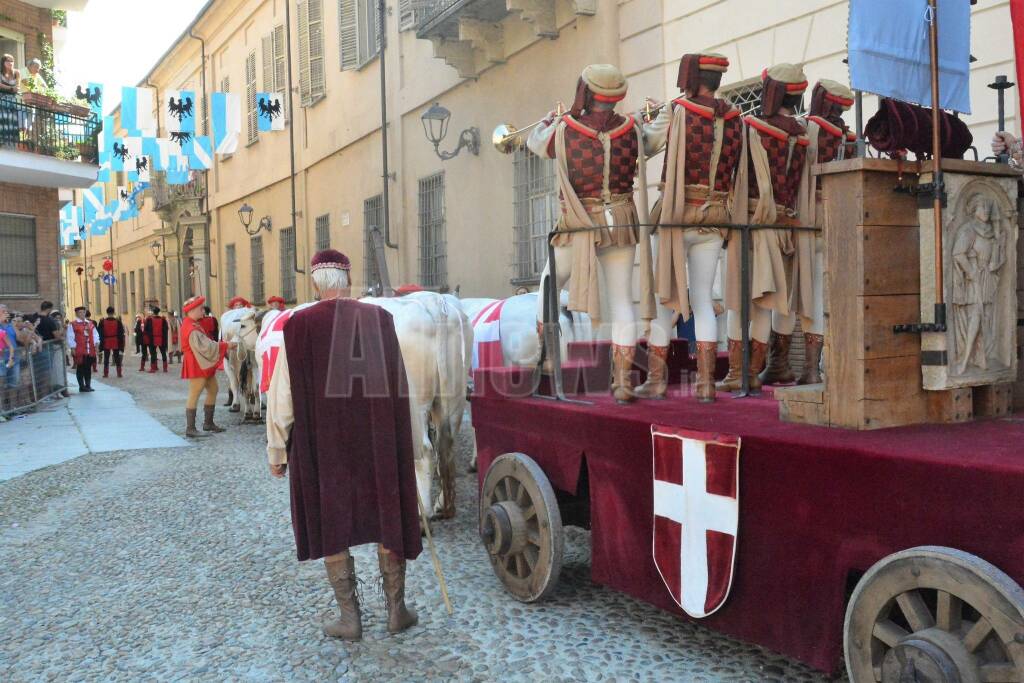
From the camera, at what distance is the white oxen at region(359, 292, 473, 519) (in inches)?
247

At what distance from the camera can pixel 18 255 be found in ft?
65.7

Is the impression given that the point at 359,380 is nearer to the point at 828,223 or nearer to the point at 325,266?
the point at 325,266

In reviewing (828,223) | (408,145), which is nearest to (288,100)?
(408,145)

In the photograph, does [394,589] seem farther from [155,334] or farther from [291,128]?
[155,334]

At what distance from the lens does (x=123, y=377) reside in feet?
75.1

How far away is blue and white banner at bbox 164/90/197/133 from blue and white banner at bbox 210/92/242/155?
607 mm

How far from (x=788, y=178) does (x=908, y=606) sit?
287 centimetres

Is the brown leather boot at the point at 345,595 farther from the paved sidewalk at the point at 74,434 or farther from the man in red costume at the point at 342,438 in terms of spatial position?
the paved sidewalk at the point at 74,434

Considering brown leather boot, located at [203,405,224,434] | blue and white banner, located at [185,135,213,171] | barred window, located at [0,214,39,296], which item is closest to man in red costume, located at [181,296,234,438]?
brown leather boot, located at [203,405,224,434]

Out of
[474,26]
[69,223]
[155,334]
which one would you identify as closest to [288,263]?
[155,334]

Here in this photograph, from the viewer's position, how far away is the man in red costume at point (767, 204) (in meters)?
4.77

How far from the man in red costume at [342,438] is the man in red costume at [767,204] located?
1.80 m

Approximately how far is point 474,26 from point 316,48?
8.64 meters

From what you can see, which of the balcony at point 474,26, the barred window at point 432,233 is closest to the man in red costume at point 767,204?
the balcony at point 474,26
